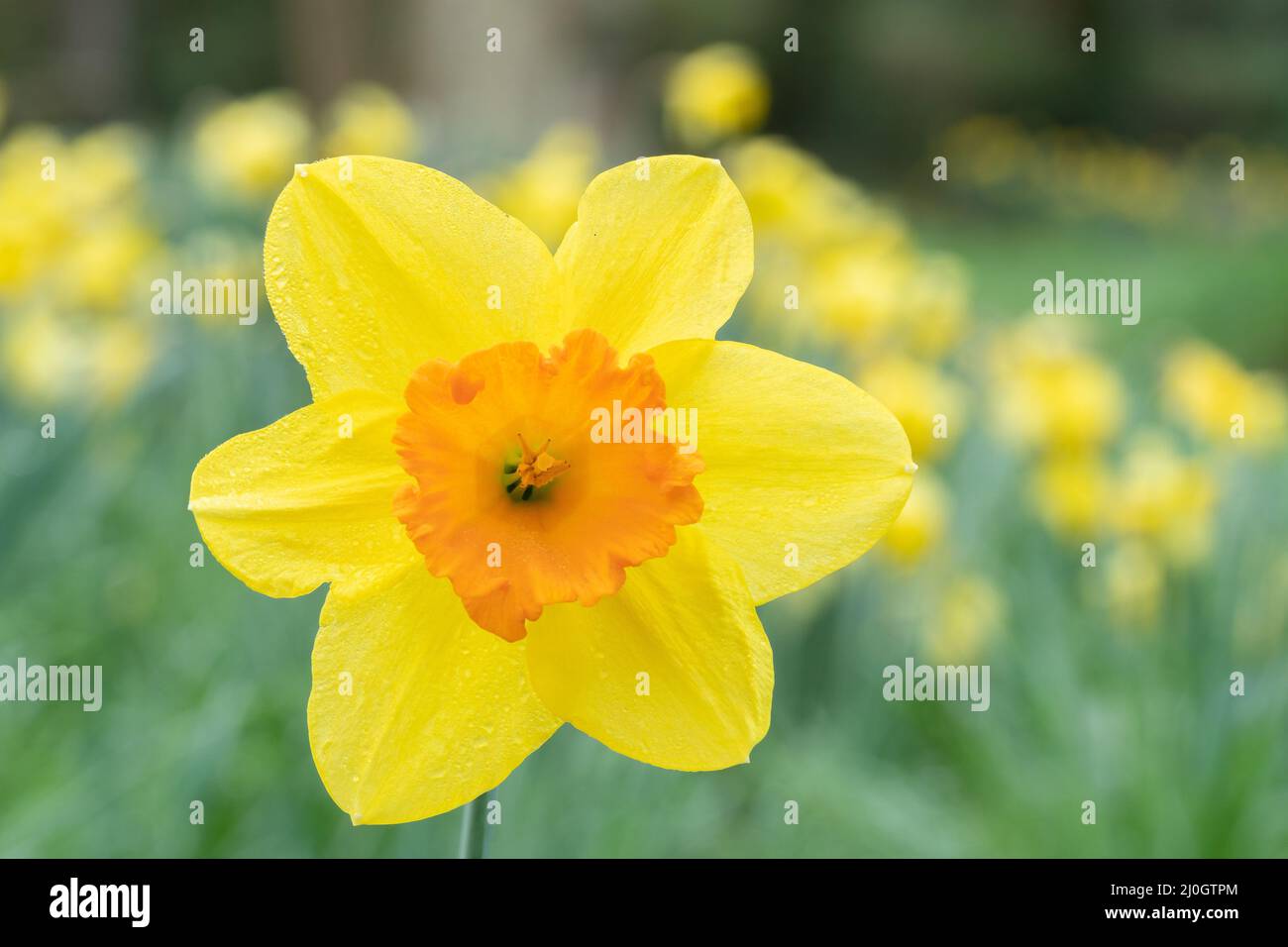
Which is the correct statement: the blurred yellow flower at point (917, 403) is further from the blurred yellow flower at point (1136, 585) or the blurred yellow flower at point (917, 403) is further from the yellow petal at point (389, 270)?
the yellow petal at point (389, 270)

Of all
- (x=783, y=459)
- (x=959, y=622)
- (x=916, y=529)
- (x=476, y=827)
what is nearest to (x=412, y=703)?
(x=476, y=827)

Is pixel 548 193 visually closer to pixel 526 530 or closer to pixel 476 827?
pixel 526 530

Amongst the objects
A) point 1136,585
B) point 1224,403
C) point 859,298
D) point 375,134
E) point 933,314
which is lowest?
point 1136,585

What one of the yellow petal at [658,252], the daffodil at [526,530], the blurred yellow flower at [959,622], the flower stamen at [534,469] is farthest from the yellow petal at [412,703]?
the blurred yellow flower at [959,622]

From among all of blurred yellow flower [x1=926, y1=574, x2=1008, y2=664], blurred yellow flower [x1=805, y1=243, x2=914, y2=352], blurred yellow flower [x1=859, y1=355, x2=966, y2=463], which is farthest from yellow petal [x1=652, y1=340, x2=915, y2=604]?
blurred yellow flower [x1=805, y1=243, x2=914, y2=352]

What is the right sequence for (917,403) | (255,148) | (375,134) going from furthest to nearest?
1. (375,134)
2. (255,148)
3. (917,403)
